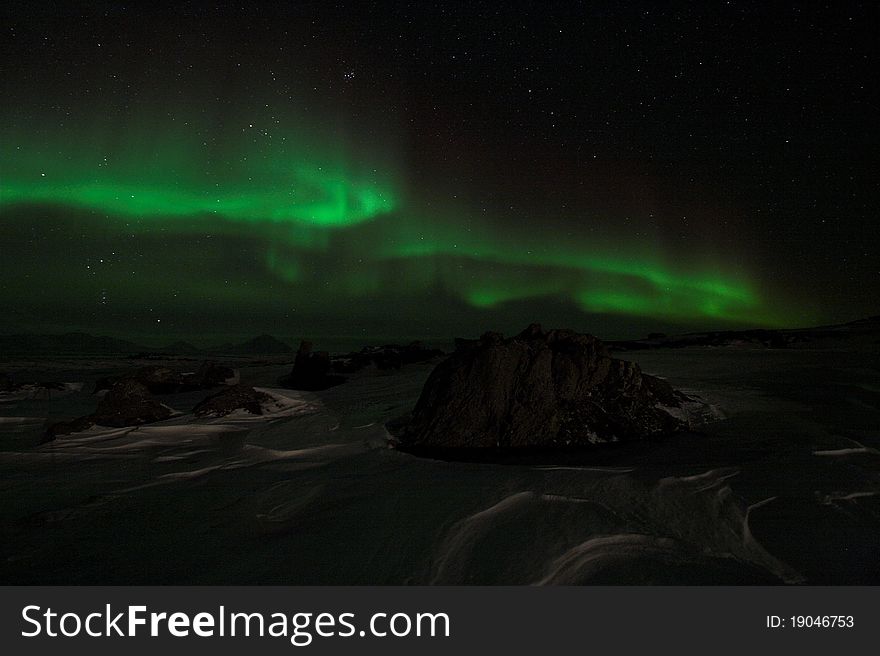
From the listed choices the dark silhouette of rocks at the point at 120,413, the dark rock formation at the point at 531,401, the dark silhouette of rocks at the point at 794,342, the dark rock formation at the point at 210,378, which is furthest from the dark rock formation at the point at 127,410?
the dark silhouette of rocks at the point at 794,342

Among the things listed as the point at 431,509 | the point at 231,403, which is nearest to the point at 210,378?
the point at 231,403

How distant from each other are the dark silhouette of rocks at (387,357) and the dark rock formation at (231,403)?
9.25 meters

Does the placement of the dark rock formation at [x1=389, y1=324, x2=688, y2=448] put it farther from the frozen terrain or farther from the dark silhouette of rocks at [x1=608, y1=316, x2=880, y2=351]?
the dark silhouette of rocks at [x1=608, y1=316, x2=880, y2=351]

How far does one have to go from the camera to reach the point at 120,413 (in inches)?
375

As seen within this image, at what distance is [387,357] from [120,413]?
12.3 m

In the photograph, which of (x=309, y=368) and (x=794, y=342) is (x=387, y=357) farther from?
(x=794, y=342)

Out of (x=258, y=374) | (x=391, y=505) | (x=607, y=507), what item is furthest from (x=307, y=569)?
(x=258, y=374)

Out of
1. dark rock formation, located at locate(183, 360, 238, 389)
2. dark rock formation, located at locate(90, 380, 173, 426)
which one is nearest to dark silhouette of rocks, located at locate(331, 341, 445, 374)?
dark rock formation, located at locate(183, 360, 238, 389)

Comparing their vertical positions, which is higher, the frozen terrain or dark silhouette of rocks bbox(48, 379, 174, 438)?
dark silhouette of rocks bbox(48, 379, 174, 438)

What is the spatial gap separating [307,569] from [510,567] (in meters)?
1.63

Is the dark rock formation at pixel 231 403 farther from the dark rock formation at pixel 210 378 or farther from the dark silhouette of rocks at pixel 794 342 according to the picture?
the dark silhouette of rocks at pixel 794 342

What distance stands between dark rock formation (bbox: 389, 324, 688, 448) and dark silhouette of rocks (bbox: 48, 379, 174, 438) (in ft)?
16.7

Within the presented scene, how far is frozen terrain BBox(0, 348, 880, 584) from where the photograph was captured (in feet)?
12.5

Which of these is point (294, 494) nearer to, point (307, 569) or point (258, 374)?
point (307, 569)
